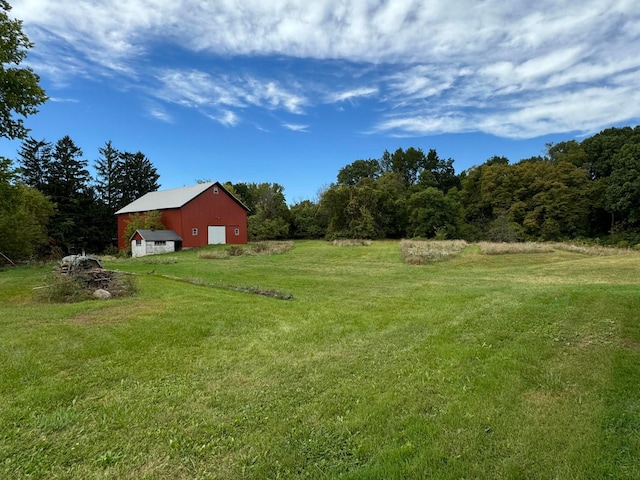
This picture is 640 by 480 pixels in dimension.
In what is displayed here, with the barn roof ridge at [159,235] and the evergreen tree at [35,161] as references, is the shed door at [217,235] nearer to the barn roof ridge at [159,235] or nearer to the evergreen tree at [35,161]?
the barn roof ridge at [159,235]

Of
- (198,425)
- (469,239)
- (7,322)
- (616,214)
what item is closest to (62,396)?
(198,425)

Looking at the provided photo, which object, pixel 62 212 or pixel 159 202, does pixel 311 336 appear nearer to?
pixel 159 202

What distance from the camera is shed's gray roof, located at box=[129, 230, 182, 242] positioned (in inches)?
1245

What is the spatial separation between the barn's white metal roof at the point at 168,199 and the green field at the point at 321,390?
26355 millimetres

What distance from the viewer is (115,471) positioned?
2910 millimetres

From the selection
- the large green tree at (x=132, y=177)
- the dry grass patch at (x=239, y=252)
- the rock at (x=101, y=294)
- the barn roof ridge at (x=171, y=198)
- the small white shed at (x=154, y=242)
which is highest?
the large green tree at (x=132, y=177)

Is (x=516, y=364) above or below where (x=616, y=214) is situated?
below

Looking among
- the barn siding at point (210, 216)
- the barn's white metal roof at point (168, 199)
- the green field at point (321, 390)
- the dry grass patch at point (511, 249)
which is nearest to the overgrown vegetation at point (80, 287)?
the green field at point (321, 390)

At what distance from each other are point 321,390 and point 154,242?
1205 inches

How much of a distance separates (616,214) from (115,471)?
183ft

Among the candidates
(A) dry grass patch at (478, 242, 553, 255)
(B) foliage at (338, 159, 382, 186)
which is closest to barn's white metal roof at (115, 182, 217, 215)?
(A) dry grass patch at (478, 242, 553, 255)

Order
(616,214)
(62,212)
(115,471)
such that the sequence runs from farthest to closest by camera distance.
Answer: (616,214), (62,212), (115,471)

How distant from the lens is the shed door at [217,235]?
3538 cm

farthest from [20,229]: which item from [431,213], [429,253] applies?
[431,213]
